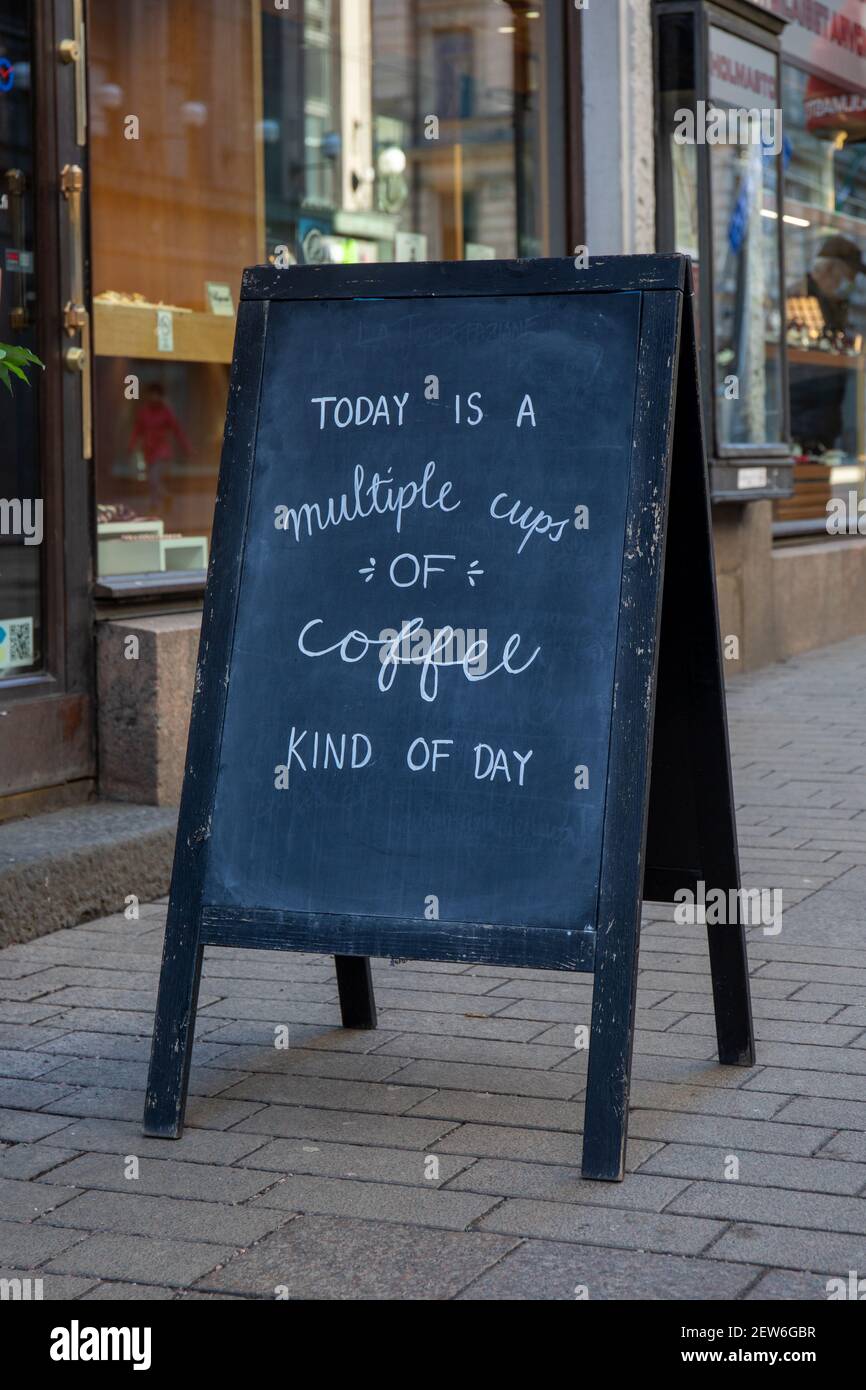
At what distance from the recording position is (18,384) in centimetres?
575

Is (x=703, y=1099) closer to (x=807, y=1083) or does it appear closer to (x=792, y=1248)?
(x=807, y=1083)

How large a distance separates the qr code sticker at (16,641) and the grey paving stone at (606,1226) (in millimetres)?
3065

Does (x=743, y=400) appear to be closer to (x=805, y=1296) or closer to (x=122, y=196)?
(x=122, y=196)

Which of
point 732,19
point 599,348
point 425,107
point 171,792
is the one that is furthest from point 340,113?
point 599,348

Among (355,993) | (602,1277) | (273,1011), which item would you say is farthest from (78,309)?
(602,1277)

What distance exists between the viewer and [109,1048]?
422 centimetres

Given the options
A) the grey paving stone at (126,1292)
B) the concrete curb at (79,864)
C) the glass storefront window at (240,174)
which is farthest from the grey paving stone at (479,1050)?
the glass storefront window at (240,174)

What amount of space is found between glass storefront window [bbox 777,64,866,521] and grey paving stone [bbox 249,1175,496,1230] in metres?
8.40

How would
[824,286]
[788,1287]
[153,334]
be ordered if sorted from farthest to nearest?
[824,286] < [153,334] < [788,1287]

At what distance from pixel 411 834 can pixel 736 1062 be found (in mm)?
913

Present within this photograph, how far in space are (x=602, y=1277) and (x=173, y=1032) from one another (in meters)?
1.08

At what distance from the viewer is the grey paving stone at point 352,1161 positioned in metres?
3.43

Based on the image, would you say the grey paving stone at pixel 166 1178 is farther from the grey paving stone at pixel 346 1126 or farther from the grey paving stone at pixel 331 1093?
the grey paving stone at pixel 331 1093

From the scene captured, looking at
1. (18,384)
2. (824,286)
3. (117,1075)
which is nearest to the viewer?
(117,1075)
